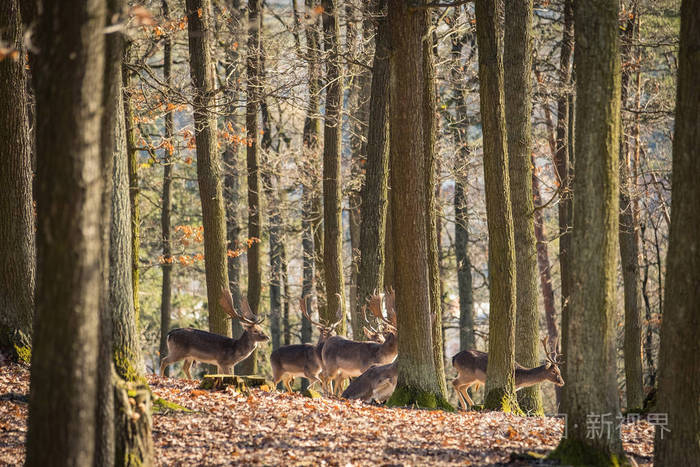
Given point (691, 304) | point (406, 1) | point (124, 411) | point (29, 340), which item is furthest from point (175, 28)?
point (691, 304)

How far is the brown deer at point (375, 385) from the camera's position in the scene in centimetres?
1338

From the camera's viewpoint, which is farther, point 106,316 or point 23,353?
point 23,353

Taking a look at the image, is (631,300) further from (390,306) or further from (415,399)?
(415,399)

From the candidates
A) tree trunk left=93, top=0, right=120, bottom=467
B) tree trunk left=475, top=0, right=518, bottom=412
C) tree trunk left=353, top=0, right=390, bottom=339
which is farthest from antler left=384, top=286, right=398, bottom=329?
tree trunk left=93, top=0, right=120, bottom=467

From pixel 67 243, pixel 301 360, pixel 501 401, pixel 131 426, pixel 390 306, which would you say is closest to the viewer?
pixel 67 243

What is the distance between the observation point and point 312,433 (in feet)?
29.0

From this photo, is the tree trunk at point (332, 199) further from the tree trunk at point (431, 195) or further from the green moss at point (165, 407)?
the green moss at point (165, 407)

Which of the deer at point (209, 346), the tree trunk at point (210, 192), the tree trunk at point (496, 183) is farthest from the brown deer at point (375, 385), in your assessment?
the tree trunk at point (210, 192)

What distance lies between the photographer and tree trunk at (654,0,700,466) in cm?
748

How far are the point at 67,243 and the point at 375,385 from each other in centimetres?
903

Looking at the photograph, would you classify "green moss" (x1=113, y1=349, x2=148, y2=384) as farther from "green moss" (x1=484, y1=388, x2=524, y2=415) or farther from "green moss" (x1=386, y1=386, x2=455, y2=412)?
"green moss" (x1=484, y1=388, x2=524, y2=415)

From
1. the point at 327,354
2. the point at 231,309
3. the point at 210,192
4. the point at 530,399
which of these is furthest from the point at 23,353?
the point at 530,399

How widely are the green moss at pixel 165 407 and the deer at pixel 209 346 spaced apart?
556cm

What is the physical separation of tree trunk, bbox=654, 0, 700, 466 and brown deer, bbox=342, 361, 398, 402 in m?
6.17
